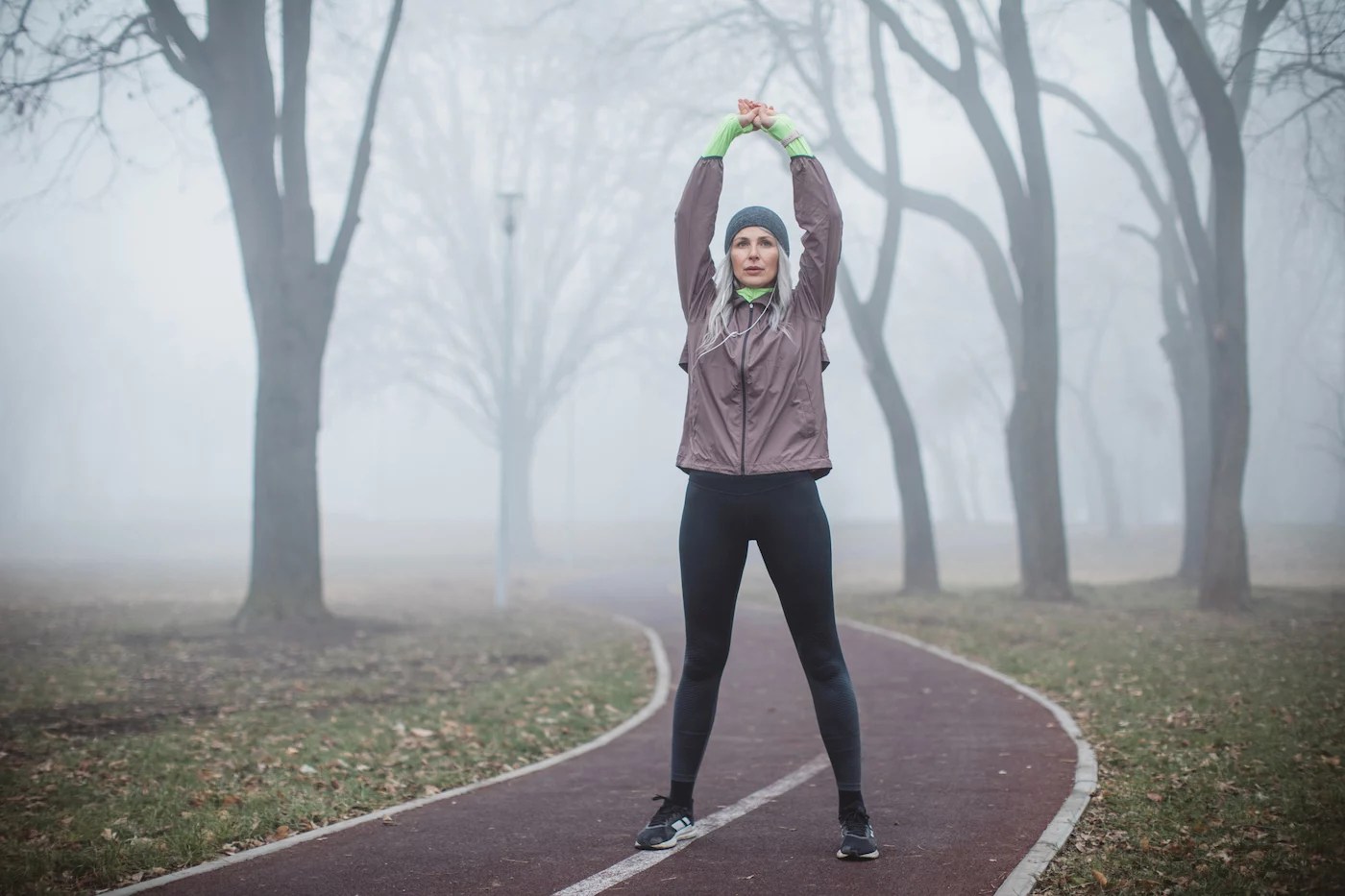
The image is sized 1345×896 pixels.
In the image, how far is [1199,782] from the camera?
530 centimetres

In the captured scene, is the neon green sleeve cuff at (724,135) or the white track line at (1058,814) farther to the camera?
the neon green sleeve cuff at (724,135)

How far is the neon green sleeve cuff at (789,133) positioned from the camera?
170 inches

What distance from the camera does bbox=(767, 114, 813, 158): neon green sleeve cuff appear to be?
14.2 ft

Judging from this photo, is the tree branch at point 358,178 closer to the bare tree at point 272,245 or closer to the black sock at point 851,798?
the bare tree at point 272,245

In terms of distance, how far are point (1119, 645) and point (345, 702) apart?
25.3 feet

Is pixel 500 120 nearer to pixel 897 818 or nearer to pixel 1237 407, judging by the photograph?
pixel 1237 407

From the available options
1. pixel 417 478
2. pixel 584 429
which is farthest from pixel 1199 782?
pixel 417 478

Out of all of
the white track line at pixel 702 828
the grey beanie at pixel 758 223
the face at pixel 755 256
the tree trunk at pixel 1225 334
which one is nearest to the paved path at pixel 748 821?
the white track line at pixel 702 828

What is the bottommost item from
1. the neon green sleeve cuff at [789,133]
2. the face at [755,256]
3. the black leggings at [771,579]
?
the black leggings at [771,579]

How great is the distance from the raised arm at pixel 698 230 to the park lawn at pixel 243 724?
119 inches

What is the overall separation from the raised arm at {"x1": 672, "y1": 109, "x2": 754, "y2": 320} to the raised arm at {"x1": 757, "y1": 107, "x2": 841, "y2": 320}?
315mm

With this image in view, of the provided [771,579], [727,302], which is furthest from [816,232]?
[771,579]

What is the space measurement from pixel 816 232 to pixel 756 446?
0.88 m

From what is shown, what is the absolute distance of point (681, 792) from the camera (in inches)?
172
